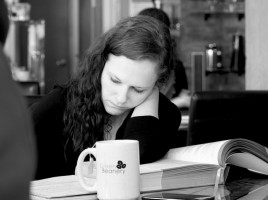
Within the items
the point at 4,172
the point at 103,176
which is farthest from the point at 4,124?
the point at 103,176

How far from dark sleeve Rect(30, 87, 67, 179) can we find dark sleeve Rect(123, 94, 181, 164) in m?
0.23

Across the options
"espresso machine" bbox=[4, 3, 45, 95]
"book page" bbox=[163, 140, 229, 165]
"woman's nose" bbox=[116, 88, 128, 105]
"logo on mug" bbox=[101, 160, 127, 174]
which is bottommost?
"espresso machine" bbox=[4, 3, 45, 95]

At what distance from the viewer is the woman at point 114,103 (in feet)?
4.56

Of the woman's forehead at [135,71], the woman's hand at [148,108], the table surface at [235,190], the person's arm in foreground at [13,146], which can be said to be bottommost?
the table surface at [235,190]

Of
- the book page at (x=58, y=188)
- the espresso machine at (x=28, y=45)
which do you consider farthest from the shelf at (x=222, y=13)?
the book page at (x=58, y=188)

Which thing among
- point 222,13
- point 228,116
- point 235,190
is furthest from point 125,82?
point 222,13

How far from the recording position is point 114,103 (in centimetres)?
143

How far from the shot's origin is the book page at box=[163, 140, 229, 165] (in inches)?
45.4

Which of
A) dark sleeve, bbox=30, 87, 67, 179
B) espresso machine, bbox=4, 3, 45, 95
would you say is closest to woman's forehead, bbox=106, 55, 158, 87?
dark sleeve, bbox=30, 87, 67, 179

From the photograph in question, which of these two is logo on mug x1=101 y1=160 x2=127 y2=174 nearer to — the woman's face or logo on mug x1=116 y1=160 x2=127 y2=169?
logo on mug x1=116 y1=160 x2=127 y2=169

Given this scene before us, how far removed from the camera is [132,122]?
148 cm

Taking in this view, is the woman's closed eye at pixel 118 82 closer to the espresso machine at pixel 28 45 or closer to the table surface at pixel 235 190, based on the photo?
the table surface at pixel 235 190

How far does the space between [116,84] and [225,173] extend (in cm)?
37

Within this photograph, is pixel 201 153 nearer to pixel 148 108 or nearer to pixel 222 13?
pixel 148 108
